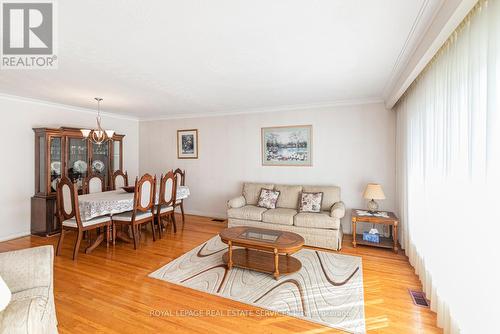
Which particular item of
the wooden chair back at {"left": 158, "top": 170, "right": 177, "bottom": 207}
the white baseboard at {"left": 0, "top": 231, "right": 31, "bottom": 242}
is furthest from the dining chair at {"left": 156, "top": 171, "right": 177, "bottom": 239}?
the white baseboard at {"left": 0, "top": 231, "right": 31, "bottom": 242}

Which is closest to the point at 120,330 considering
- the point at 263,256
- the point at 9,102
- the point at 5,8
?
the point at 263,256

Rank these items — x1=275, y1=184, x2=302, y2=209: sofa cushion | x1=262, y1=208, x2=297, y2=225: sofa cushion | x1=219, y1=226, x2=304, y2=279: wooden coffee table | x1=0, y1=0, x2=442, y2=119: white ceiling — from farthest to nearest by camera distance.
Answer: x1=275, y1=184, x2=302, y2=209: sofa cushion → x1=262, y1=208, x2=297, y2=225: sofa cushion → x1=219, y1=226, x2=304, y2=279: wooden coffee table → x1=0, y1=0, x2=442, y2=119: white ceiling

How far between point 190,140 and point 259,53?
3691 millimetres

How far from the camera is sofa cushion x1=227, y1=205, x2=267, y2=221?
13.6 feet

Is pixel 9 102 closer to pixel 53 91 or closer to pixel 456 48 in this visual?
pixel 53 91

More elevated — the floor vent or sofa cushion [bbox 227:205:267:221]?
sofa cushion [bbox 227:205:267:221]

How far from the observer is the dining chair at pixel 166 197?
4.17 metres

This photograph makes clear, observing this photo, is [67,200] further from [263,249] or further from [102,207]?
[263,249]

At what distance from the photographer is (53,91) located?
3.68m

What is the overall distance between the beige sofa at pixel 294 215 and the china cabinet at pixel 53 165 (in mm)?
3054

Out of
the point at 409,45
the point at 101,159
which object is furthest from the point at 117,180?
the point at 409,45

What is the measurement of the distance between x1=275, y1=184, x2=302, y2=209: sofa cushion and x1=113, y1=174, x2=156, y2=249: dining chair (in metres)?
2.22

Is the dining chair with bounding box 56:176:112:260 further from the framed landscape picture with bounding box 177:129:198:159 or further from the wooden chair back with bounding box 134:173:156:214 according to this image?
the framed landscape picture with bounding box 177:129:198:159

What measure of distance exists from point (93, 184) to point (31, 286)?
3209 mm
